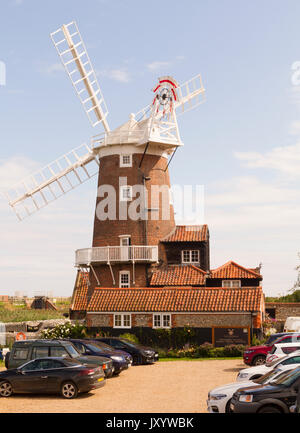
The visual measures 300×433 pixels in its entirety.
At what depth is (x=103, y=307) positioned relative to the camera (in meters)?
38.9

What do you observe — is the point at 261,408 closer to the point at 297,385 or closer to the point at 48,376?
the point at 297,385

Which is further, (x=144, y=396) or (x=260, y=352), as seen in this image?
(x=260, y=352)

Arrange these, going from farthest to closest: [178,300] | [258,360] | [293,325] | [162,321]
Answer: [293,325]
[178,300]
[162,321]
[258,360]

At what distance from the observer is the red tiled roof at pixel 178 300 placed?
36.8 meters

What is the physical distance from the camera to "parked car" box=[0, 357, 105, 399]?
64.8ft

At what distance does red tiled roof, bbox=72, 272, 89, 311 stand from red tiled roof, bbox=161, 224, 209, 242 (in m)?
9.33

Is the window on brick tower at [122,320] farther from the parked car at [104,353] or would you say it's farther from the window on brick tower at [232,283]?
the parked car at [104,353]

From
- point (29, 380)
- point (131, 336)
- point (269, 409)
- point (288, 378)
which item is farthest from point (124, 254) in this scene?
point (269, 409)

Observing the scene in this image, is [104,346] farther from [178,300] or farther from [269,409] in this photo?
[269,409]

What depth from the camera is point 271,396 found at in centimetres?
1391

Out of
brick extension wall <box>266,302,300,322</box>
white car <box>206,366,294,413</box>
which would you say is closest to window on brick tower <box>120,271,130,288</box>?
brick extension wall <box>266,302,300,322</box>

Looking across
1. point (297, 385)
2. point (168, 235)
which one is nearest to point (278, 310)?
point (168, 235)

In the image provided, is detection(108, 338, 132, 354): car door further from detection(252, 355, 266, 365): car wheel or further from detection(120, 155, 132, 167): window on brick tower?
detection(120, 155, 132, 167): window on brick tower

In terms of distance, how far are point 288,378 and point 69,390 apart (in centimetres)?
851
